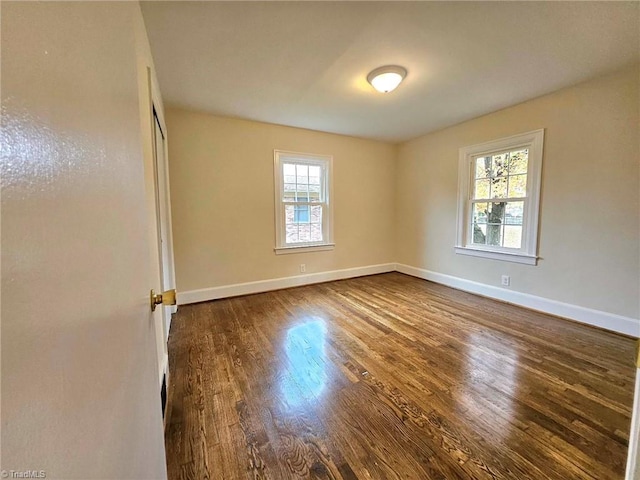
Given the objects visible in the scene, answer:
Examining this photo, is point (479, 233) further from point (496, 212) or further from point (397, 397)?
point (397, 397)

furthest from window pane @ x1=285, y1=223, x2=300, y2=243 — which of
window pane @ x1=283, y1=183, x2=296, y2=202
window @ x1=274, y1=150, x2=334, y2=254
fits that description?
window pane @ x1=283, y1=183, x2=296, y2=202

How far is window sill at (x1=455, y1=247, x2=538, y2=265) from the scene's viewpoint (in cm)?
313

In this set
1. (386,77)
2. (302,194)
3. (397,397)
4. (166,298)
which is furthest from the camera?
(302,194)

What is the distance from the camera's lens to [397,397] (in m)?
1.70

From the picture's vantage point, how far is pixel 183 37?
6.41ft

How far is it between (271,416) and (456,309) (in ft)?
8.29

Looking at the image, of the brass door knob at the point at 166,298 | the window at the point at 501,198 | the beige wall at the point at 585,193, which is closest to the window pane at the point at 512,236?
the window at the point at 501,198

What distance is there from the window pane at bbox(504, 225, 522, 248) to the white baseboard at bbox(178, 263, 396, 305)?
2.06m

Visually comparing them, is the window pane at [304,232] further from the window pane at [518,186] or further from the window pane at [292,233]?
the window pane at [518,186]

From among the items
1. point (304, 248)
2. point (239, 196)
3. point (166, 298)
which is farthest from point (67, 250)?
point (304, 248)

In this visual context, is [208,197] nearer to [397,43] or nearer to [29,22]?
[397,43]

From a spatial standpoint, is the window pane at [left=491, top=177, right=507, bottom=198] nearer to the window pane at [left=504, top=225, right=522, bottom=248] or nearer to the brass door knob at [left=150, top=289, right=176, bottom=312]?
the window pane at [left=504, top=225, right=522, bottom=248]

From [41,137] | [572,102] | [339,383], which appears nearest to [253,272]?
[339,383]

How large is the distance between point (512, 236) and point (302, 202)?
2.87 metres
